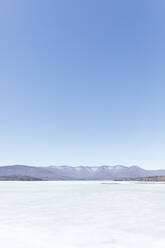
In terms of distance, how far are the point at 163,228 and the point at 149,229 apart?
60 centimetres

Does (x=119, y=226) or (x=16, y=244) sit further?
(x=119, y=226)

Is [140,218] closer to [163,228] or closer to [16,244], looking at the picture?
[163,228]

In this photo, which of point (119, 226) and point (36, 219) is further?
point (36, 219)

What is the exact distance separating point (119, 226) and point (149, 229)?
107 cm

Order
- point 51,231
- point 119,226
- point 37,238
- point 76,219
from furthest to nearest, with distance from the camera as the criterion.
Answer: point 76,219 → point 119,226 → point 51,231 → point 37,238

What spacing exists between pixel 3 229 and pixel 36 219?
2115 mm

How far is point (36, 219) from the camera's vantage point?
10.4 m

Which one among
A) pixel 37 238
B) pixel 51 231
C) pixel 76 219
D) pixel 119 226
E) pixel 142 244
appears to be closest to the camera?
pixel 142 244

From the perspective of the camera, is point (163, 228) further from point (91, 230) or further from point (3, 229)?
point (3, 229)

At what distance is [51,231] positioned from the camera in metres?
8.23

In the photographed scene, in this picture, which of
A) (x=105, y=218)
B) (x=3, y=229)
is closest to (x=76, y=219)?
(x=105, y=218)

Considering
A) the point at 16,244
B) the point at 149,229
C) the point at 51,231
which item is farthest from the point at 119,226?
the point at 16,244

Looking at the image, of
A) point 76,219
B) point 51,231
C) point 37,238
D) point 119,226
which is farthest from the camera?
point 76,219

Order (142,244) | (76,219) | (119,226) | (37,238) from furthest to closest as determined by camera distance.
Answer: (76,219) < (119,226) < (37,238) < (142,244)
